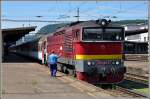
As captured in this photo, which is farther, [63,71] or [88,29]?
[63,71]

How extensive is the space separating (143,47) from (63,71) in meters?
59.1

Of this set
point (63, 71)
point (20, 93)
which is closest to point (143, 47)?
point (63, 71)

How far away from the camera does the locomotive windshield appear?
1942 centimetres

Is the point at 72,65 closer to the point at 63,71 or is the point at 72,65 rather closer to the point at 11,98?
the point at 63,71

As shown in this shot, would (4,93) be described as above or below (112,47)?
below

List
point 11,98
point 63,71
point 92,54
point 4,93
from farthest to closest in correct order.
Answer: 1. point 63,71
2. point 92,54
3. point 4,93
4. point 11,98

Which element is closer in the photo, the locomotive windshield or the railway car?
the railway car

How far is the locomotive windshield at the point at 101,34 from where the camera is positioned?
63.7 feet

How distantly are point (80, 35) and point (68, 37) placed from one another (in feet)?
10.4

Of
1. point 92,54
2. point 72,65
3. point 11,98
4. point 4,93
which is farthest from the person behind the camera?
point 72,65

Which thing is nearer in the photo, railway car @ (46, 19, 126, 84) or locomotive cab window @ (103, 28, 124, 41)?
railway car @ (46, 19, 126, 84)

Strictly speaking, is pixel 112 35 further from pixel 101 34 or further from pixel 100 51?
pixel 100 51

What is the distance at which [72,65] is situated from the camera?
21.9m

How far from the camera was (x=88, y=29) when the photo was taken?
19.5m
